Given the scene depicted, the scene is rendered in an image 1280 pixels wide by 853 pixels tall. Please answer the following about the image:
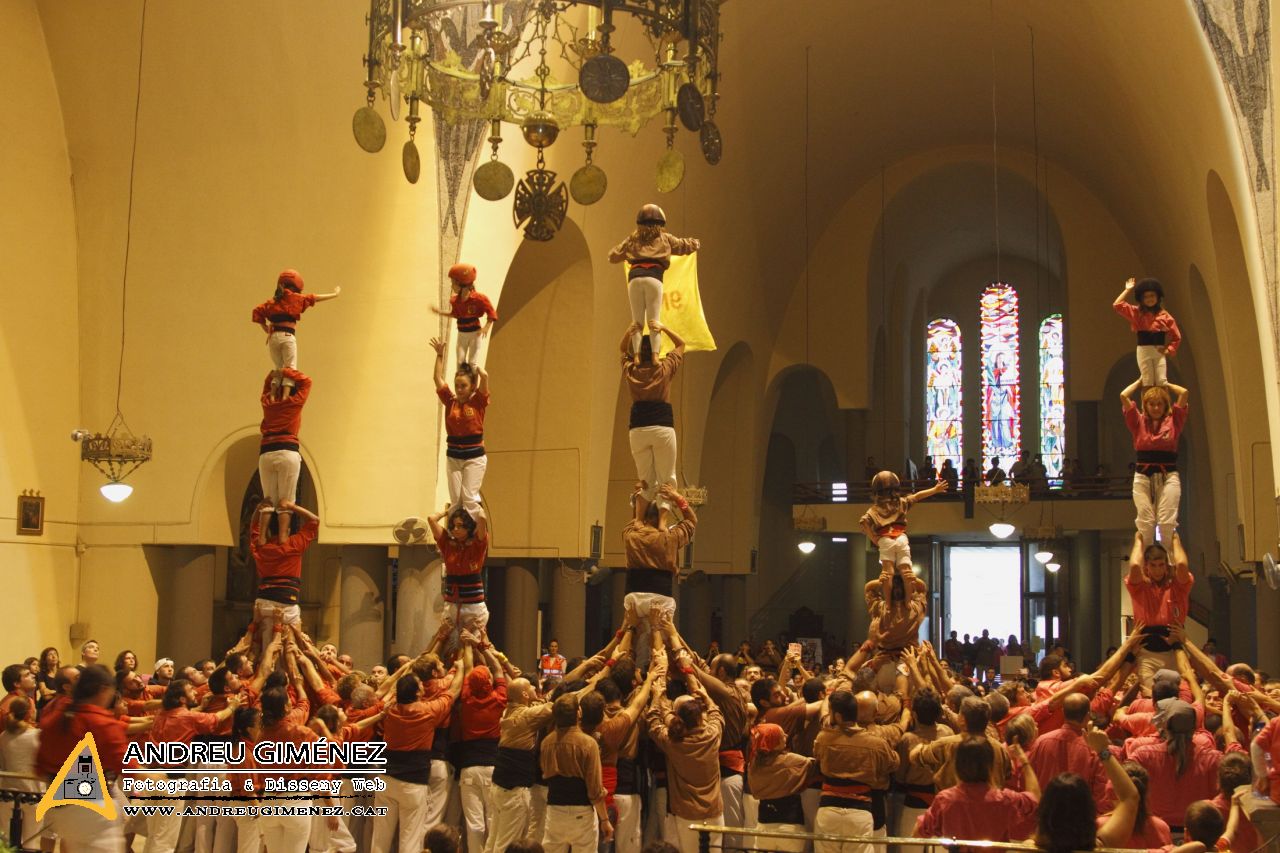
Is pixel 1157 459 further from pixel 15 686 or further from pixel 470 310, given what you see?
pixel 15 686

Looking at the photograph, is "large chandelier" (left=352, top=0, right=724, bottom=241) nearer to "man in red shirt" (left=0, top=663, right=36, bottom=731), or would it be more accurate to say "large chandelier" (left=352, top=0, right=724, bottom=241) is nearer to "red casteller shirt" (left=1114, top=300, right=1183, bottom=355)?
"red casteller shirt" (left=1114, top=300, right=1183, bottom=355)

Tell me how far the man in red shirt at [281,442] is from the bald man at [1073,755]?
20.7 feet

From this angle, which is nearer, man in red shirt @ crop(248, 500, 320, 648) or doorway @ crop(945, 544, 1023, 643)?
man in red shirt @ crop(248, 500, 320, 648)

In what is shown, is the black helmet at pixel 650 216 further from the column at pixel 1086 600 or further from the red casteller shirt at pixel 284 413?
the column at pixel 1086 600

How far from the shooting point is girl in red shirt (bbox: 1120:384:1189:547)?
34.7 feet

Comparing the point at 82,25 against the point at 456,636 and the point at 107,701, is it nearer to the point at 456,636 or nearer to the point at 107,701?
the point at 456,636

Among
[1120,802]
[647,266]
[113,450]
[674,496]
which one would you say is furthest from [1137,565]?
[113,450]


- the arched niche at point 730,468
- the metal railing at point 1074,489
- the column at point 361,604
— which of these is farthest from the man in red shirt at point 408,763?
the metal railing at point 1074,489

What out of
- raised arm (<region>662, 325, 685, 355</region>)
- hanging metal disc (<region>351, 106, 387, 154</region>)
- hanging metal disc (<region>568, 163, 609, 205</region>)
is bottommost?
raised arm (<region>662, 325, 685, 355</region>)

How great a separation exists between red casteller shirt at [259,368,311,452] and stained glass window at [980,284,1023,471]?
22308mm

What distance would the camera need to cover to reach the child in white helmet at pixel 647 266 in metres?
10.0

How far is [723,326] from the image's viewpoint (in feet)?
78.6

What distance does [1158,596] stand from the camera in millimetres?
10578

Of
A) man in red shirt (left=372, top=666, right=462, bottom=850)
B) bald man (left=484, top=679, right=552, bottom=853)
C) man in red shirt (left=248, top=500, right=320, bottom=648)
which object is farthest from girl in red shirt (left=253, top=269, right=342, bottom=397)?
bald man (left=484, top=679, right=552, bottom=853)
